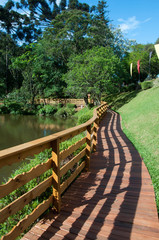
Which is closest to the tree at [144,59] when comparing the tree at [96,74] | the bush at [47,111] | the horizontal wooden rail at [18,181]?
the tree at [96,74]

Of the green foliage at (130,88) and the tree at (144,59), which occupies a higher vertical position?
→ the tree at (144,59)

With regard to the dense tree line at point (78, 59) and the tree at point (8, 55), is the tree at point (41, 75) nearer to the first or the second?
the dense tree line at point (78, 59)

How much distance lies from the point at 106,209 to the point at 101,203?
0.59 feet

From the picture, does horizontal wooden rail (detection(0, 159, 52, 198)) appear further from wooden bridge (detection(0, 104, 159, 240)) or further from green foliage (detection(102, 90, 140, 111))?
green foliage (detection(102, 90, 140, 111))

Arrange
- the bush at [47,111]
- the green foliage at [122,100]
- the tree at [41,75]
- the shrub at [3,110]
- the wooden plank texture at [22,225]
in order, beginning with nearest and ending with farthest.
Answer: the wooden plank texture at [22,225], the green foliage at [122,100], the bush at [47,111], the tree at [41,75], the shrub at [3,110]

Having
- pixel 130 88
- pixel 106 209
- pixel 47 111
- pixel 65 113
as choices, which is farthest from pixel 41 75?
pixel 106 209

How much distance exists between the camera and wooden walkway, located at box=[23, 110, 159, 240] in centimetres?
227

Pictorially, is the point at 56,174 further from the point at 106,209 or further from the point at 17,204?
the point at 106,209

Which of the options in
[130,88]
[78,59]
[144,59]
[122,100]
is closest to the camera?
[78,59]

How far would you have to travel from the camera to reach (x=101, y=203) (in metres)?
2.95

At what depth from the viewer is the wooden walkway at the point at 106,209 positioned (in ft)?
7.44

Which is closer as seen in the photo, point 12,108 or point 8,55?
point 12,108

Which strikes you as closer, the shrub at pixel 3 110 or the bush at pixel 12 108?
the bush at pixel 12 108

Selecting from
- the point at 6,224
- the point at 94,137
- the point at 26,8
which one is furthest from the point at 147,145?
the point at 26,8
